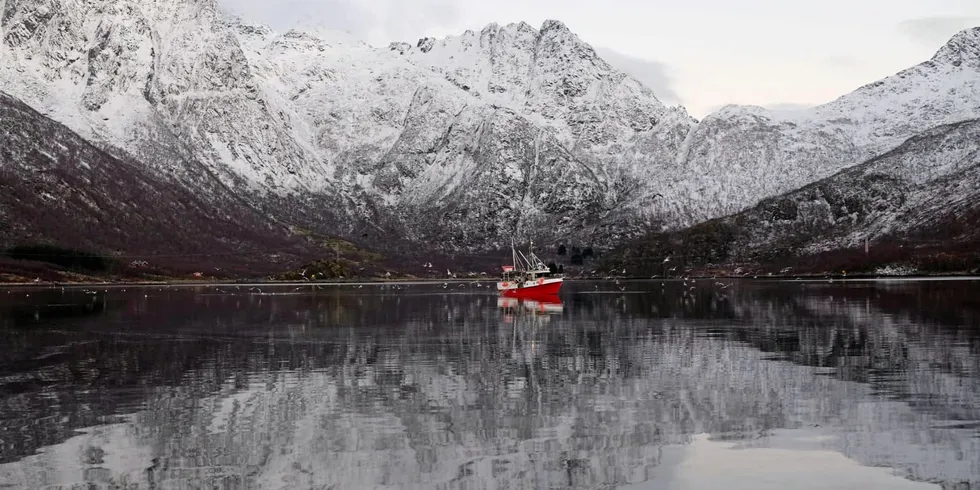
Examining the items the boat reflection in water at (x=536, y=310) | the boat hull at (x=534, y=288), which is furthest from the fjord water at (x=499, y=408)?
the boat hull at (x=534, y=288)

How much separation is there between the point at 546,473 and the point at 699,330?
2309 inches

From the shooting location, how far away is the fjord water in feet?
109

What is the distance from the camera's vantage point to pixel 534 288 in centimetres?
18325

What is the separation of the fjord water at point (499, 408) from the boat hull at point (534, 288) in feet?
301

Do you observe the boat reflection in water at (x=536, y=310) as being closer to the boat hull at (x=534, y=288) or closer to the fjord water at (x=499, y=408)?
the boat hull at (x=534, y=288)

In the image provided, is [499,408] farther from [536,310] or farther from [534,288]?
[534,288]

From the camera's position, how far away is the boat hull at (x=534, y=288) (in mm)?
181875

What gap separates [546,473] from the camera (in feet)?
108

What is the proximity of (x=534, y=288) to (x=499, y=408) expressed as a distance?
138074mm

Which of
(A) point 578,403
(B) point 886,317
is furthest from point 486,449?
(B) point 886,317

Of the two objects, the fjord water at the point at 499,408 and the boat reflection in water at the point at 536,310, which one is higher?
the boat reflection in water at the point at 536,310

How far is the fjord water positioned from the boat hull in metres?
91.8

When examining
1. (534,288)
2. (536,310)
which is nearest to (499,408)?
(536,310)

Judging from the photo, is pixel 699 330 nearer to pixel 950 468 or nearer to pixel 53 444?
pixel 950 468
